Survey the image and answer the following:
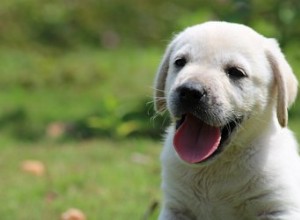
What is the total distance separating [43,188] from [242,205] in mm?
2790

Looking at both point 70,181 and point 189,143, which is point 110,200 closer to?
point 70,181

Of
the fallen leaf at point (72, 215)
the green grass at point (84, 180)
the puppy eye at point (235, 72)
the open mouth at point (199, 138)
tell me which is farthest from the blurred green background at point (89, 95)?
the puppy eye at point (235, 72)

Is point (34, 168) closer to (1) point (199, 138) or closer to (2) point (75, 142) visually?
(2) point (75, 142)

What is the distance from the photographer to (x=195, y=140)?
471 centimetres

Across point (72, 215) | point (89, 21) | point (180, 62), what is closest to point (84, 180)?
point (72, 215)

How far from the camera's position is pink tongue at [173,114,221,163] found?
15.3 feet

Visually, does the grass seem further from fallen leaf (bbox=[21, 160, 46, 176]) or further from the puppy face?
the puppy face

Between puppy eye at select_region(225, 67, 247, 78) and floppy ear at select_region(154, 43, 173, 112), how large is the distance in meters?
0.56

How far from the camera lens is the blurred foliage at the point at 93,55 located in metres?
9.52

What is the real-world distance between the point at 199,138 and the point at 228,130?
182 millimetres

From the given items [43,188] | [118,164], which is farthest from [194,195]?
[118,164]

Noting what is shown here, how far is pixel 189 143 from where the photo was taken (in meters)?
4.70

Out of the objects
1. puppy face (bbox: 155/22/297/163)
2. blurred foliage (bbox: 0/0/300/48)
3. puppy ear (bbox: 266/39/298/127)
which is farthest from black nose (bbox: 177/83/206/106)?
blurred foliage (bbox: 0/0/300/48)

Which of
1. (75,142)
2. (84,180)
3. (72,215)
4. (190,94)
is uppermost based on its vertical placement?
(190,94)
